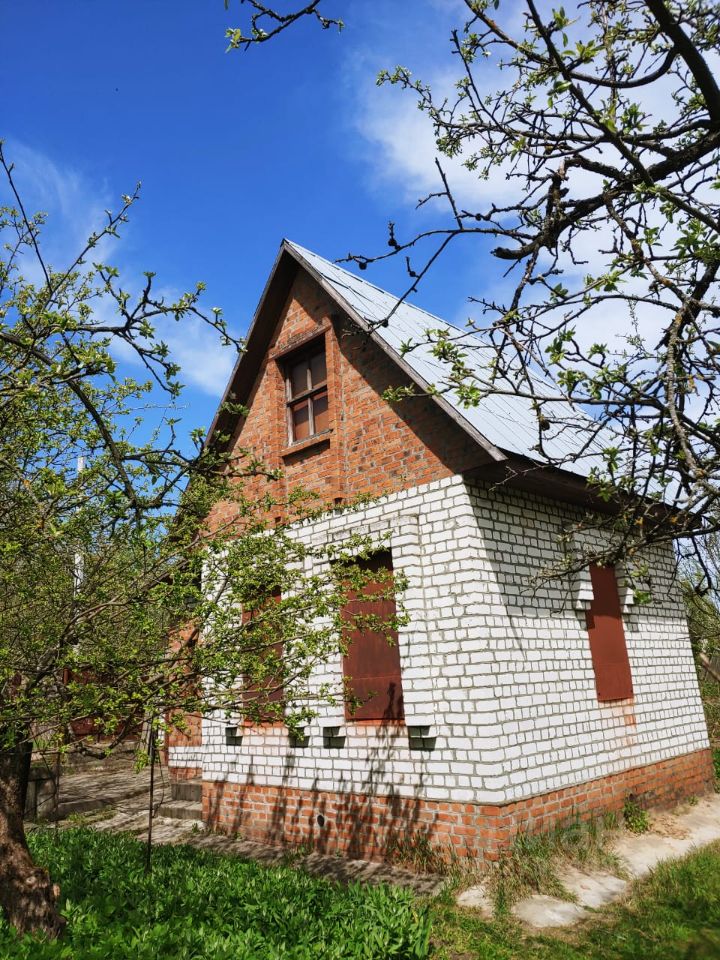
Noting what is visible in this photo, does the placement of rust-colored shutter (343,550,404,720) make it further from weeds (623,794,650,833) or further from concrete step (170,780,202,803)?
concrete step (170,780,202,803)

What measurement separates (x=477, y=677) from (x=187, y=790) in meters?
6.97

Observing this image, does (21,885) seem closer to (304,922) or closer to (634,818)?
(304,922)

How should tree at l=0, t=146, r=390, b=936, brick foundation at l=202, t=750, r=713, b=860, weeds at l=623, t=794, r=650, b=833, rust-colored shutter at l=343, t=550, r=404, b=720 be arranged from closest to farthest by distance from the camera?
tree at l=0, t=146, r=390, b=936, brick foundation at l=202, t=750, r=713, b=860, rust-colored shutter at l=343, t=550, r=404, b=720, weeds at l=623, t=794, r=650, b=833

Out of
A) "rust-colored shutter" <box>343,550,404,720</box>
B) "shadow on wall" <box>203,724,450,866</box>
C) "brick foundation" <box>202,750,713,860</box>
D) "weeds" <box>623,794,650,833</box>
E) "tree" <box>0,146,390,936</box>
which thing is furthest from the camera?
"weeds" <box>623,794,650,833</box>

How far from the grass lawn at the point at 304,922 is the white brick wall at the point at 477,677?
1.45m

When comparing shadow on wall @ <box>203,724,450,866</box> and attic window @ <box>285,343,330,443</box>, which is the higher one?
attic window @ <box>285,343,330,443</box>

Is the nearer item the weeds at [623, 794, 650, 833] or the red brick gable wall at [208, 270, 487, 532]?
the red brick gable wall at [208, 270, 487, 532]

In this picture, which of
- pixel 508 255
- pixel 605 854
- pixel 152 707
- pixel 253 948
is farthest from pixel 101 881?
pixel 508 255

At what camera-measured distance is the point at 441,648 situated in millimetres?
7676

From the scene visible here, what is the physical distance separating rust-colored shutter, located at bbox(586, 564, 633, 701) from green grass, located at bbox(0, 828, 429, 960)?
424cm

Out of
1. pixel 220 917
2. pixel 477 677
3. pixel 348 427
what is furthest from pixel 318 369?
pixel 220 917

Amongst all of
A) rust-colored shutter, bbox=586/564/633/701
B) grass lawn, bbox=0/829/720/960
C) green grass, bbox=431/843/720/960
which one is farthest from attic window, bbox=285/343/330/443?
green grass, bbox=431/843/720/960

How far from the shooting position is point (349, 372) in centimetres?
969

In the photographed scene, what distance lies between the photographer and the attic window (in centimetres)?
1023
